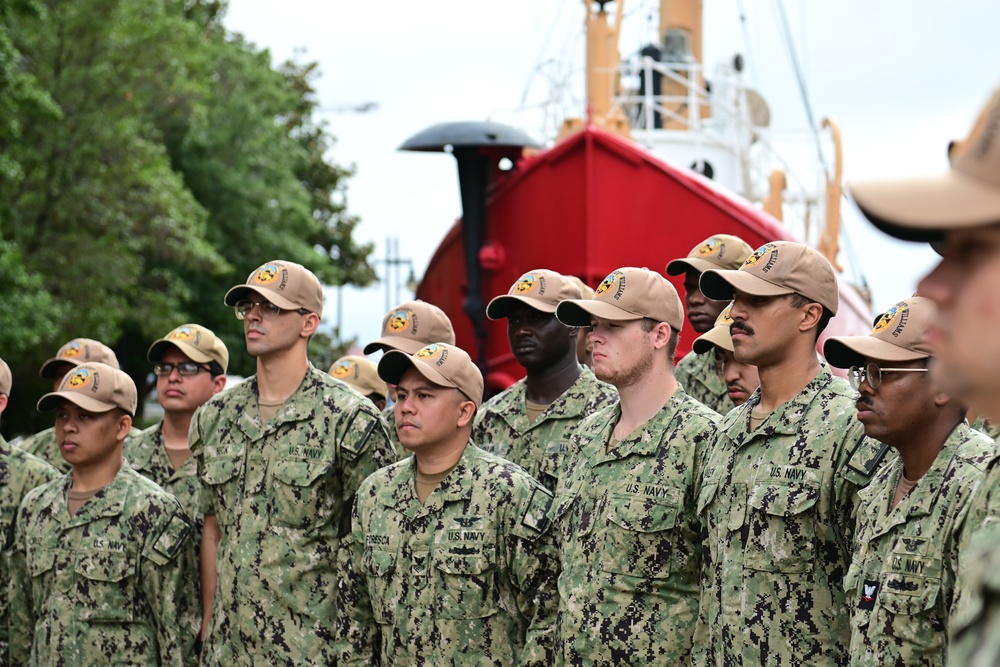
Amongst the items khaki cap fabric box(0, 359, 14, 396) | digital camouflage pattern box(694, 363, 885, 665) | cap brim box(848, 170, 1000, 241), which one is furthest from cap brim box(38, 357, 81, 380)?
cap brim box(848, 170, 1000, 241)

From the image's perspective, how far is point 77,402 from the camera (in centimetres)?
602

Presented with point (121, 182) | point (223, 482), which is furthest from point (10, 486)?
point (121, 182)

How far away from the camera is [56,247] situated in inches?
821

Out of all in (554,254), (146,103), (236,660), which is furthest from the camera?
(146,103)

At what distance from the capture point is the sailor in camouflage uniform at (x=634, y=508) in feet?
15.1

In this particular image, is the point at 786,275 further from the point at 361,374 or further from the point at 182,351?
the point at 361,374

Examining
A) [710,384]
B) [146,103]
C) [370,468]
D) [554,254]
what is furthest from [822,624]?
[146,103]

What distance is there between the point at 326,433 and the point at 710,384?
6.93ft

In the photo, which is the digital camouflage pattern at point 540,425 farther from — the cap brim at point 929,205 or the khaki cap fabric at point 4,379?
the cap brim at point 929,205

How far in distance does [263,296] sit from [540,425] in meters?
1.35

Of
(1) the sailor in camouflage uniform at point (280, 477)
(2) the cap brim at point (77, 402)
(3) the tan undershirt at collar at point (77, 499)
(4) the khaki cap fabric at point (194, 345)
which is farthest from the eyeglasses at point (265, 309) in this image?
(4) the khaki cap fabric at point (194, 345)

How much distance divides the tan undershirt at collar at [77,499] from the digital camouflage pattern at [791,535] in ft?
9.93

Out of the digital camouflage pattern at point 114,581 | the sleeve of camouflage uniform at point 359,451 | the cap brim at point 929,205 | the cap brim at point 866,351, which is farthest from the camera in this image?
the digital camouflage pattern at point 114,581

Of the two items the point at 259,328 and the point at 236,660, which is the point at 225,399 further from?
the point at 236,660
